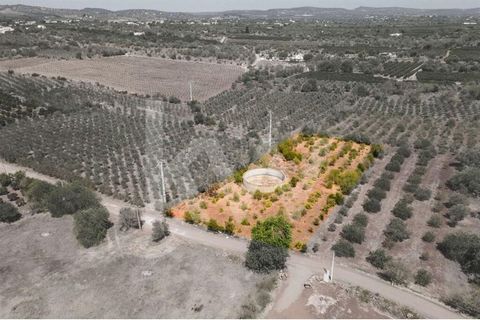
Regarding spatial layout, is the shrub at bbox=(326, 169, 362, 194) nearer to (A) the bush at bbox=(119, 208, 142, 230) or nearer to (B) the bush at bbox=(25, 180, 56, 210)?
(A) the bush at bbox=(119, 208, 142, 230)

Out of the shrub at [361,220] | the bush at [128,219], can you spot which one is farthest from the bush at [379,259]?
the bush at [128,219]

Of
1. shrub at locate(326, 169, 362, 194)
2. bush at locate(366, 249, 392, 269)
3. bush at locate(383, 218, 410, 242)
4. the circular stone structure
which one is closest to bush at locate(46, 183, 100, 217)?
the circular stone structure

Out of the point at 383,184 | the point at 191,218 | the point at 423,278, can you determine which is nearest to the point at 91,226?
the point at 191,218

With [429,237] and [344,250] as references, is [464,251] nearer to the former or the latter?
[429,237]

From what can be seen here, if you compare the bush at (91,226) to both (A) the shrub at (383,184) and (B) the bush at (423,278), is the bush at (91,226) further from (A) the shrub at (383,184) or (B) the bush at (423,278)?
(A) the shrub at (383,184)

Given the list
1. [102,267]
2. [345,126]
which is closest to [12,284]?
[102,267]

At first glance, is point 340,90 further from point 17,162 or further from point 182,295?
point 182,295
